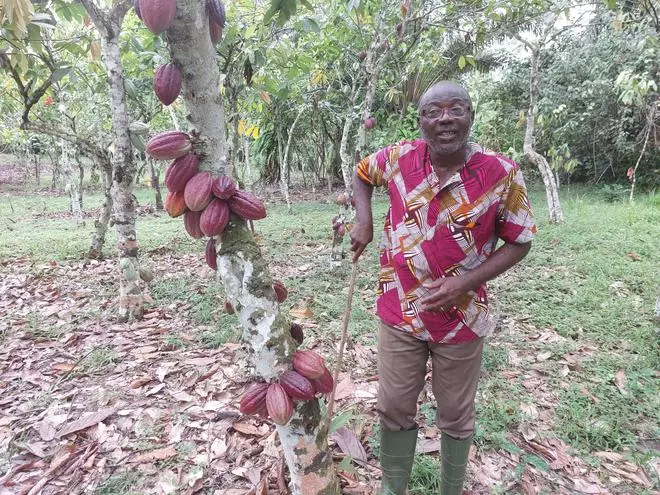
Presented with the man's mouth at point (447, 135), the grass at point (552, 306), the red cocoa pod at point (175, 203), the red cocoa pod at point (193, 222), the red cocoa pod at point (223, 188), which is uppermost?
the man's mouth at point (447, 135)

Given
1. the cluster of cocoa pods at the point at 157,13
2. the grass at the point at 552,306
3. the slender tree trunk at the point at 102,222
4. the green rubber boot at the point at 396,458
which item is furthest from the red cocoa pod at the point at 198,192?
the slender tree trunk at the point at 102,222

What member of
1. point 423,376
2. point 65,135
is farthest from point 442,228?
point 65,135

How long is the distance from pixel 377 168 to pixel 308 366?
756mm

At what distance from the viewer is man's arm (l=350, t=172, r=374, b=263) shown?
1612mm

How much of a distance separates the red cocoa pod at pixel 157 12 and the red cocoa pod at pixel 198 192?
1.11ft

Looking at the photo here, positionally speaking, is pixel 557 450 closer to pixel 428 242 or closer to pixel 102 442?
pixel 428 242

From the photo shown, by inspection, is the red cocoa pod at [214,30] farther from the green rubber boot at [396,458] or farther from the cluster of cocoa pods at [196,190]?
the green rubber boot at [396,458]

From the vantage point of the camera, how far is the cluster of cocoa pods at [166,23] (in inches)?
36.7

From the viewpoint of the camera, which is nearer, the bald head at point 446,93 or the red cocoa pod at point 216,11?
the red cocoa pod at point 216,11

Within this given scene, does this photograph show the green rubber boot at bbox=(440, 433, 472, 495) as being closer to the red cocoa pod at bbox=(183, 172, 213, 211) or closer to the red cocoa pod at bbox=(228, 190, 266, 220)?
the red cocoa pod at bbox=(228, 190, 266, 220)

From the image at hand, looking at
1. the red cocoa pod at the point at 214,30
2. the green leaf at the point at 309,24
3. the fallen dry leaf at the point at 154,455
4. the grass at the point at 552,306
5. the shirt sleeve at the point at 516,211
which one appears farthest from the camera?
the green leaf at the point at 309,24

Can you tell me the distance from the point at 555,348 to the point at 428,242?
204cm

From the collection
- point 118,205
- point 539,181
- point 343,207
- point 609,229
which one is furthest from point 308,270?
point 539,181

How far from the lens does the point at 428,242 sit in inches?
56.8
